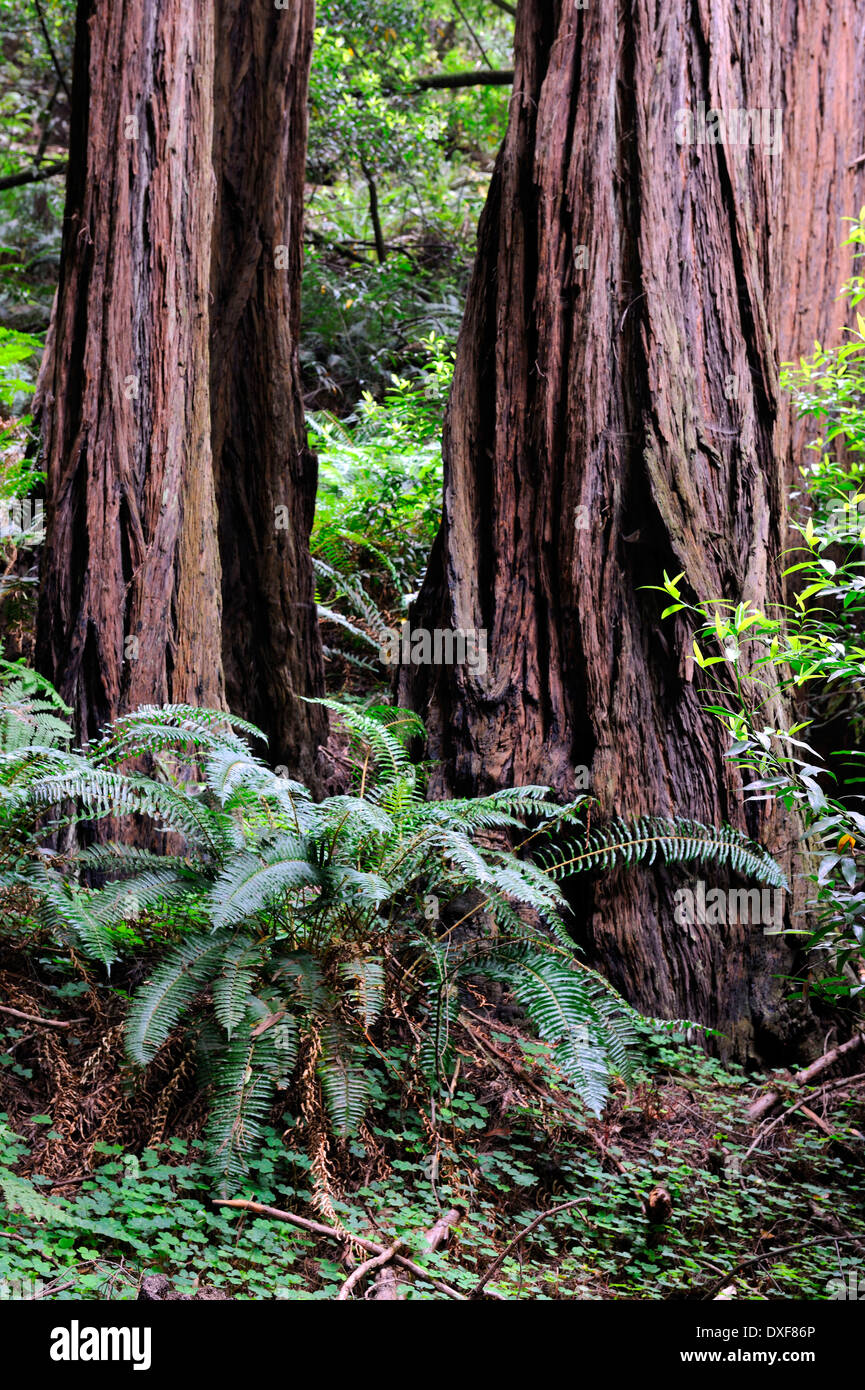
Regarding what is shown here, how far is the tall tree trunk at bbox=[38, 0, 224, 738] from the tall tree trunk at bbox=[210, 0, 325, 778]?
0.79m

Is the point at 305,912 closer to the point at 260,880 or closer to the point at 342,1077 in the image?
the point at 260,880

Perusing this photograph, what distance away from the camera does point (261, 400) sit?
5293 millimetres

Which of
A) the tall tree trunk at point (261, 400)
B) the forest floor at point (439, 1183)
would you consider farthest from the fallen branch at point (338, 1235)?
the tall tree trunk at point (261, 400)

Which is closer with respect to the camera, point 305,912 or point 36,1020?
point 36,1020

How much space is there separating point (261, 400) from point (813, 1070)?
3.89m

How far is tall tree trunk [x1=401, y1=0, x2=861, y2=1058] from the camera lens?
403 cm

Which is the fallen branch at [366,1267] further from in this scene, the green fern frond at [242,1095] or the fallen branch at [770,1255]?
the fallen branch at [770,1255]

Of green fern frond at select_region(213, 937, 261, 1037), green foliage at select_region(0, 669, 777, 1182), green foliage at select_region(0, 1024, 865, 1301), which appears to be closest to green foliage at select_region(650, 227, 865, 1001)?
green foliage at select_region(0, 669, 777, 1182)

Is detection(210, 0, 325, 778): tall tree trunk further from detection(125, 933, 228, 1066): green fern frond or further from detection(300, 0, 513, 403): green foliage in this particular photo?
detection(300, 0, 513, 403): green foliage

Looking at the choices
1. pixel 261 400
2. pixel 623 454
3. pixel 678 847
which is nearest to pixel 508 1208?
pixel 678 847

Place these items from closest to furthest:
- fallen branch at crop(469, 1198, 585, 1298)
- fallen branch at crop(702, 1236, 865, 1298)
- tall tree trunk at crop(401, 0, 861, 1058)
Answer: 1. fallen branch at crop(469, 1198, 585, 1298)
2. fallen branch at crop(702, 1236, 865, 1298)
3. tall tree trunk at crop(401, 0, 861, 1058)

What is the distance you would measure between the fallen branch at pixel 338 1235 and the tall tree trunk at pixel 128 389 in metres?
2.06
